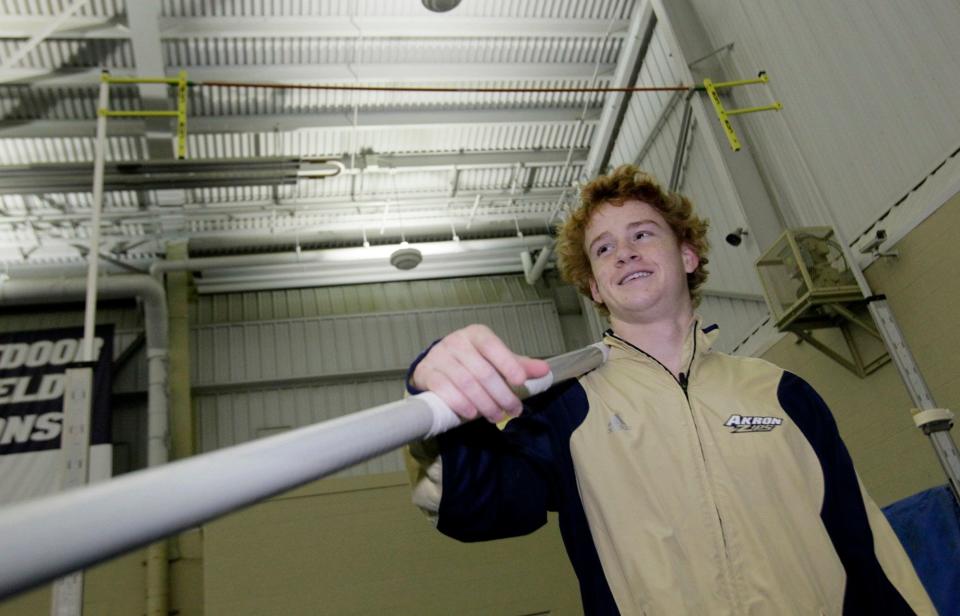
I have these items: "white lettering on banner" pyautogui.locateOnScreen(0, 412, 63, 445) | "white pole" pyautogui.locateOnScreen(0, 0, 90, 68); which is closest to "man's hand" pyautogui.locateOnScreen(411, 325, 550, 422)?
"white pole" pyautogui.locateOnScreen(0, 0, 90, 68)

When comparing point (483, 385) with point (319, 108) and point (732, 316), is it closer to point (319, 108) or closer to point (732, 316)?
point (732, 316)

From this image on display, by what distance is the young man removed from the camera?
4.61 ft

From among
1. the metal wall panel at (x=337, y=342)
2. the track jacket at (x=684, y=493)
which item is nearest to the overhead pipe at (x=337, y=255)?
the metal wall panel at (x=337, y=342)

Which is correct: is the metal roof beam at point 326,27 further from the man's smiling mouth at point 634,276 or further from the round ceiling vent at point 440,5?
the man's smiling mouth at point 634,276

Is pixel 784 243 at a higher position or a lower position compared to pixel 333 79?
lower

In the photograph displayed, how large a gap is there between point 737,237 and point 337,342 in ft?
22.2

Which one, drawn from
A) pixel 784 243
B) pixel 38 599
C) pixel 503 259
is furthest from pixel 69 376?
pixel 503 259

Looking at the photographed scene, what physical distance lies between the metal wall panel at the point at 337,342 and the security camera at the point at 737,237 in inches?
206

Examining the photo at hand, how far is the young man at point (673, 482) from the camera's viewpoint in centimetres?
141

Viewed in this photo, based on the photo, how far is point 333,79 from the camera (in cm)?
839

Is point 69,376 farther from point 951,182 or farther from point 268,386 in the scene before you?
point 268,386

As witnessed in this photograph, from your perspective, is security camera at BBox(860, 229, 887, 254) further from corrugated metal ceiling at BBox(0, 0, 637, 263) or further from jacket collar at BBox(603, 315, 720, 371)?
corrugated metal ceiling at BBox(0, 0, 637, 263)

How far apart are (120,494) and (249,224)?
11022 millimetres

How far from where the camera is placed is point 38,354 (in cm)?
972
